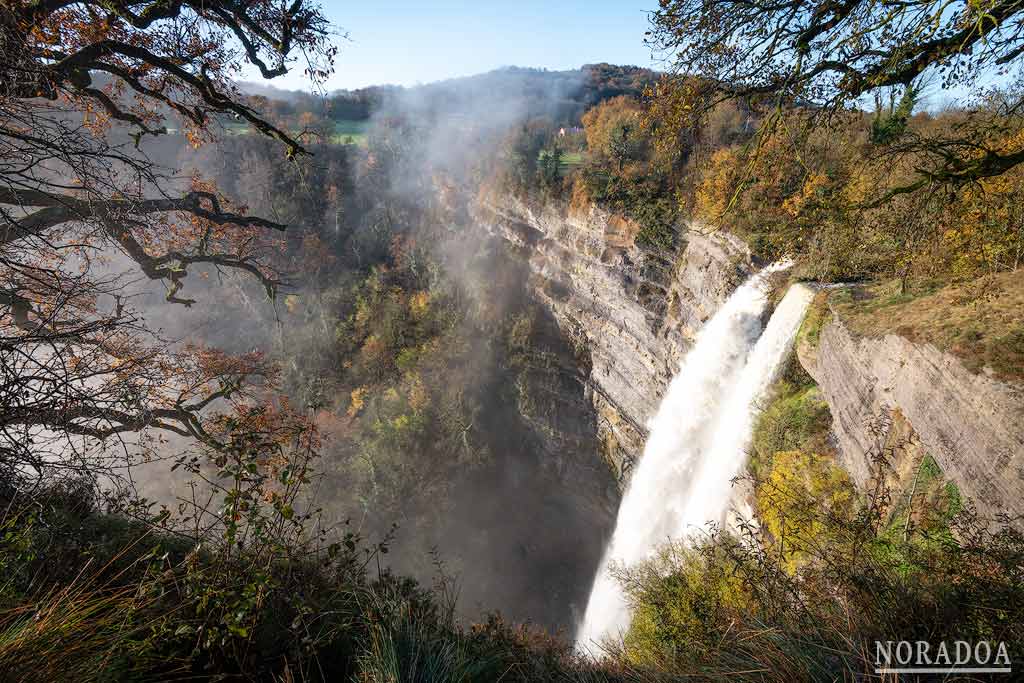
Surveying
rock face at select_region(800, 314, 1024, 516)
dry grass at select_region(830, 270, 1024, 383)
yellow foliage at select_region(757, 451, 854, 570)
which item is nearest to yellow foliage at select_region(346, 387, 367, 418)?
yellow foliage at select_region(757, 451, 854, 570)

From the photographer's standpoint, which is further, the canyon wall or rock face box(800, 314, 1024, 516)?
the canyon wall

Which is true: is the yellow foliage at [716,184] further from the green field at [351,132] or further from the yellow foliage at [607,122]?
the green field at [351,132]

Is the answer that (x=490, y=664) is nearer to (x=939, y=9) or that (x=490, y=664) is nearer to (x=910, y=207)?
(x=910, y=207)

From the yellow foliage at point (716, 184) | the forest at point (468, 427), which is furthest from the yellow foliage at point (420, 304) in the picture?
the yellow foliage at point (716, 184)

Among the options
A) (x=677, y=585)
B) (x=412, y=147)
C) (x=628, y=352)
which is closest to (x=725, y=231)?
(x=628, y=352)

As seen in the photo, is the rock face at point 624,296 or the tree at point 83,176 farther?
the rock face at point 624,296

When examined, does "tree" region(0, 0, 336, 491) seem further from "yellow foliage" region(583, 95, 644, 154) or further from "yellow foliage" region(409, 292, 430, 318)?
"yellow foliage" region(409, 292, 430, 318)
